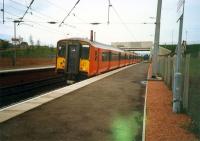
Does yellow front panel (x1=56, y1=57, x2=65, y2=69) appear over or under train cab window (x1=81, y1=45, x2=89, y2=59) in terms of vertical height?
under

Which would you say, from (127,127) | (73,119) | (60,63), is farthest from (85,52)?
(127,127)

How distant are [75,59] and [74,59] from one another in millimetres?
78

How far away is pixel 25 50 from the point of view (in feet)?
184

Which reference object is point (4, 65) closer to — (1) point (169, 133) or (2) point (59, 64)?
(2) point (59, 64)

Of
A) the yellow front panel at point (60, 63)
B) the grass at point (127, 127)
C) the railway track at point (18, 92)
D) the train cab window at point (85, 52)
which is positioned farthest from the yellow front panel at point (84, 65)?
the grass at point (127, 127)

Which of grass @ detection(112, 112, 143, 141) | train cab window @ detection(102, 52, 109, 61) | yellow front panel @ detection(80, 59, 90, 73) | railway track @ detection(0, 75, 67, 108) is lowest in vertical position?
railway track @ detection(0, 75, 67, 108)

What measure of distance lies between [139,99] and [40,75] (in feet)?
47.5

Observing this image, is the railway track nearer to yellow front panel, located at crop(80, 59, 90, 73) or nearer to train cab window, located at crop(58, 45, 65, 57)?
train cab window, located at crop(58, 45, 65, 57)

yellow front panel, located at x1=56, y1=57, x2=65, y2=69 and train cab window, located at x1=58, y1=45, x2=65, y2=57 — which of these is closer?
yellow front panel, located at x1=56, y1=57, x2=65, y2=69

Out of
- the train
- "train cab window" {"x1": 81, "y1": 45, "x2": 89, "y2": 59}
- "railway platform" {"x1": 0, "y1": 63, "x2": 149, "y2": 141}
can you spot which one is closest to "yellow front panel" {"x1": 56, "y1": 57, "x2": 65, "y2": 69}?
the train

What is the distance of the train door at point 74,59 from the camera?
22.2 m

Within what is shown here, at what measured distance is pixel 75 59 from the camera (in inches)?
877

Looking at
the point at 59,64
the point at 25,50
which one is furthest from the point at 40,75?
the point at 25,50

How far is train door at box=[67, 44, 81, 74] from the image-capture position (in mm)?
22234
